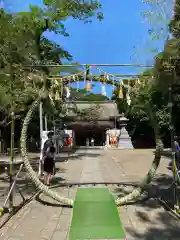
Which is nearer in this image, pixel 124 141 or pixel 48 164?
pixel 48 164

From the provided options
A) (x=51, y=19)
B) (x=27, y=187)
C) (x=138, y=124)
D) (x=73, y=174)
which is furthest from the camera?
(x=138, y=124)

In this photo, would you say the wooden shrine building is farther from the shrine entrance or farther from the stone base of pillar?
the stone base of pillar

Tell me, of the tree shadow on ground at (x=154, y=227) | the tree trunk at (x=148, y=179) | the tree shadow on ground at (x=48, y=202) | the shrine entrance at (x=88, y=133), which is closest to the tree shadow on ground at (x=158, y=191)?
the tree trunk at (x=148, y=179)

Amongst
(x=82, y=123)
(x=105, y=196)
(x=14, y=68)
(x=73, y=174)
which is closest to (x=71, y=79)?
(x=14, y=68)

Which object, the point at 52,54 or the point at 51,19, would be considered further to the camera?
the point at 52,54

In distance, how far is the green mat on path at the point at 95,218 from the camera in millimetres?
5910

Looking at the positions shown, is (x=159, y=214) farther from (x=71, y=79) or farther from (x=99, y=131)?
(x=99, y=131)

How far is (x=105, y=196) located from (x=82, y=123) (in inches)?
1629

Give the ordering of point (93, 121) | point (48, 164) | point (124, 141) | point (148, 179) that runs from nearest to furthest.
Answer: point (148, 179)
point (48, 164)
point (124, 141)
point (93, 121)

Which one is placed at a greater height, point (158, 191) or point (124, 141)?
point (124, 141)

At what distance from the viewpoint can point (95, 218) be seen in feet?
22.0

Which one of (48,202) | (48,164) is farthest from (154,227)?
(48,164)

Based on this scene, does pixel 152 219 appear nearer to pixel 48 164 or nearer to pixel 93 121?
pixel 48 164

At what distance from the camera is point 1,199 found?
9.71 m
